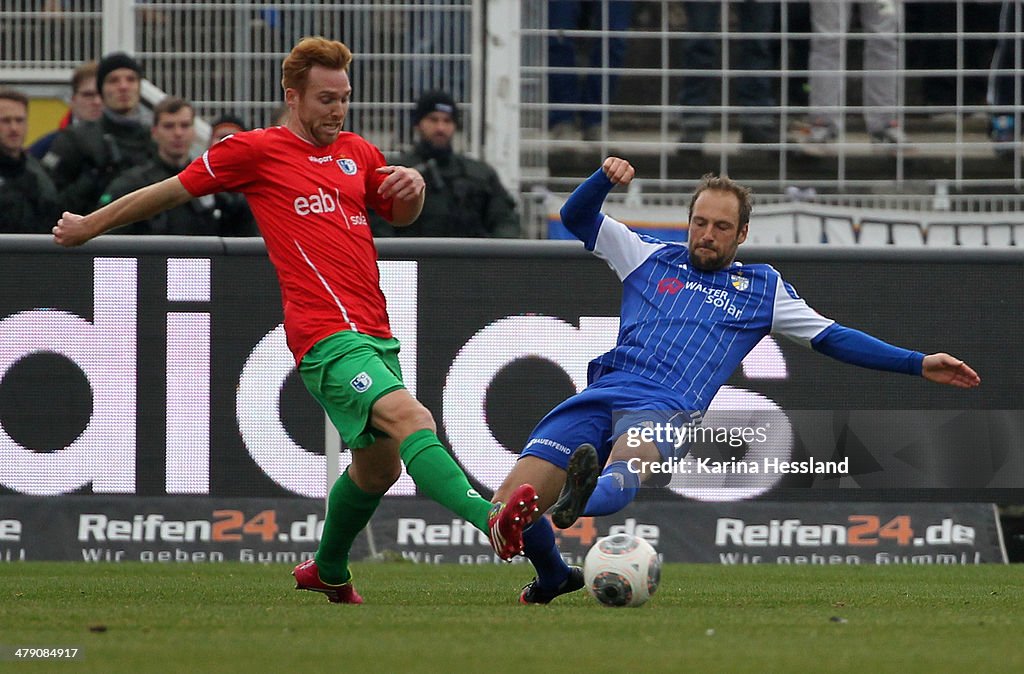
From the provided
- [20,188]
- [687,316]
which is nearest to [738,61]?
[20,188]

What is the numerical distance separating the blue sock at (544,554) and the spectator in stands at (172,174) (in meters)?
4.79

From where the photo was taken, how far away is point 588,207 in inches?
302

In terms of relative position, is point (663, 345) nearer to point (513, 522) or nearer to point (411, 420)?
point (411, 420)

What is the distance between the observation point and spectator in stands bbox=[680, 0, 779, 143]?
13.1 metres

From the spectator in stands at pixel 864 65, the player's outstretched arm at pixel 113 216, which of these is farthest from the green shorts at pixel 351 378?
the spectator in stands at pixel 864 65

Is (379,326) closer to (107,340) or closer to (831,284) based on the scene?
(107,340)

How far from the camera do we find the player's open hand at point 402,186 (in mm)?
6965

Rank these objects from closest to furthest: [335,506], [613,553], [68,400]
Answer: [613,553] < [335,506] < [68,400]

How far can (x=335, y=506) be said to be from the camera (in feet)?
23.5

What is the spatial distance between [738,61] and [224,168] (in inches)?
274

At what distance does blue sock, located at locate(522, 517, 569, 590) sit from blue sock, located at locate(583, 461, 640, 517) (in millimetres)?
205

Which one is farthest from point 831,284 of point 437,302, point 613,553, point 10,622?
point 10,622

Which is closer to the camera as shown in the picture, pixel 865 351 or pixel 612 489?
pixel 612 489

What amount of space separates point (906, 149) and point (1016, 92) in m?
0.89
